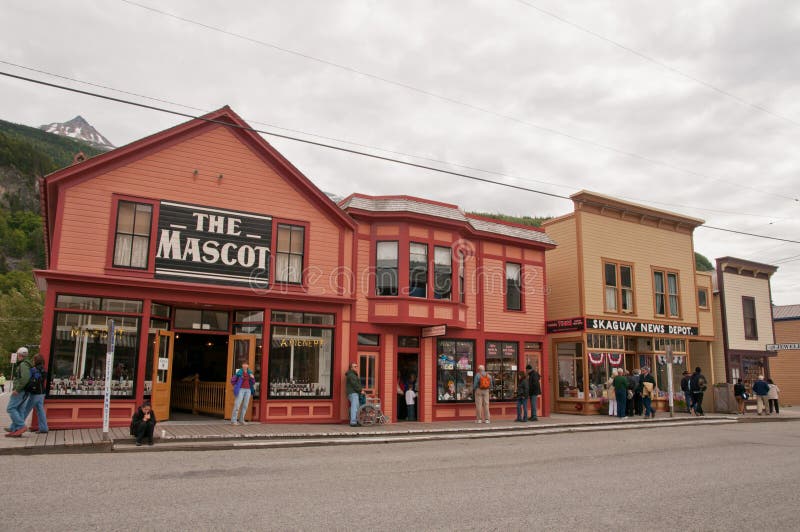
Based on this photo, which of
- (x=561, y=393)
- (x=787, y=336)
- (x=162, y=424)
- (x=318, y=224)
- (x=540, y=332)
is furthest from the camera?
(x=787, y=336)

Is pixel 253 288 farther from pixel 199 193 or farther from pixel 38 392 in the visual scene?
pixel 38 392

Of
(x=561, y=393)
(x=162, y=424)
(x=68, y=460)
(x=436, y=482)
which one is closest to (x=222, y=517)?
(x=436, y=482)

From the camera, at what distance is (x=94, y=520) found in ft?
21.5

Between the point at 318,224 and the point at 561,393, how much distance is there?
1292 cm

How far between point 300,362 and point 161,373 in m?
3.91

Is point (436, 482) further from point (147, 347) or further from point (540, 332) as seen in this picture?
point (540, 332)

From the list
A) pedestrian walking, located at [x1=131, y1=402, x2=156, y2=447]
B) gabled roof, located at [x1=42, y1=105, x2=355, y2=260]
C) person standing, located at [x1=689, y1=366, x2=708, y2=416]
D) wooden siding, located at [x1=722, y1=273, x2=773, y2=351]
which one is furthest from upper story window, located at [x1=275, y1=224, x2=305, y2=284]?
wooden siding, located at [x1=722, y1=273, x2=773, y2=351]

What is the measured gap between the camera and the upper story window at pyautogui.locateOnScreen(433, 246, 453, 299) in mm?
20438

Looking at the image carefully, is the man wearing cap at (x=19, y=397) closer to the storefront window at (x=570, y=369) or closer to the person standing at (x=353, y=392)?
the person standing at (x=353, y=392)

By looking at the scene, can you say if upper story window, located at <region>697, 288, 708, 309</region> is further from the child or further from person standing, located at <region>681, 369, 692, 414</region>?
the child

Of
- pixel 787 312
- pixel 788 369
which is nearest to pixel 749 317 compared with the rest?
pixel 788 369

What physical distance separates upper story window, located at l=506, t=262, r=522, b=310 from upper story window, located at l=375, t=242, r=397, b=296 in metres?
5.35

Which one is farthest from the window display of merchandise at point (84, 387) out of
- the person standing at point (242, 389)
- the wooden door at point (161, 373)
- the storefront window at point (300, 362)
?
the storefront window at point (300, 362)

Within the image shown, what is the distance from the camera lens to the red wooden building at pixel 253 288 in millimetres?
15586
